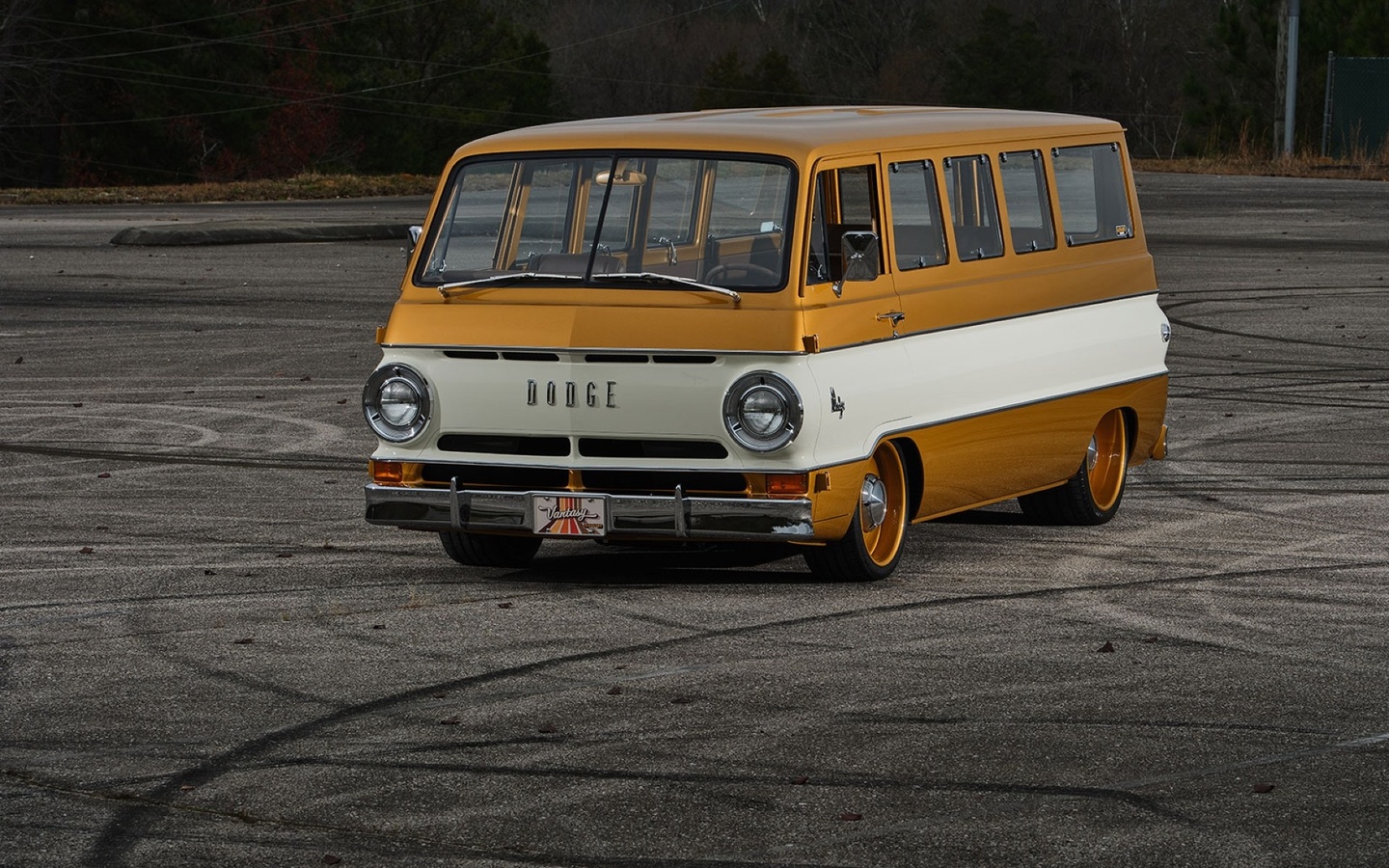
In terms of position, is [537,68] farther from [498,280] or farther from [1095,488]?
[498,280]

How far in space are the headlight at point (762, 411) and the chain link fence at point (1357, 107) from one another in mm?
44570

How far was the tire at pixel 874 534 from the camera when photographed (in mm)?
9812

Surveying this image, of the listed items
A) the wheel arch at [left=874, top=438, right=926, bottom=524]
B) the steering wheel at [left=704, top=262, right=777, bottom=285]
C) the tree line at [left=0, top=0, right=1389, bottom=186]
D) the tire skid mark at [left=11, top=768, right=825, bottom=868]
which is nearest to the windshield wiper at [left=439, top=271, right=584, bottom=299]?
the steering wheel at [left=704, top=262, right=777, bottom=285]

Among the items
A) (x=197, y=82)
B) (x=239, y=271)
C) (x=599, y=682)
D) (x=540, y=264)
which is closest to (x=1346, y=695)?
(x=599, y=682)

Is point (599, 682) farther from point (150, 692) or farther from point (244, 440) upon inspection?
point (244, 440)

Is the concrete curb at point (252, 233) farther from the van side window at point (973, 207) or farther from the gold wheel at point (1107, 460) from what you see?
the van side window at point (973, 207)

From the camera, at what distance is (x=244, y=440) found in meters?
14.7

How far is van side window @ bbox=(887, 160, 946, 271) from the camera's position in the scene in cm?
1030

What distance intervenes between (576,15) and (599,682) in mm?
115353

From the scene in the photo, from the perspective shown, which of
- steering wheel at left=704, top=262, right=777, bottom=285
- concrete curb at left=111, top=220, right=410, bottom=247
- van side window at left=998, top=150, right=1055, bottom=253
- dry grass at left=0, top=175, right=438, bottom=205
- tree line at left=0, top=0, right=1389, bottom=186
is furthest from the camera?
tree line at left=0, top=0, right=1389, bottom=186

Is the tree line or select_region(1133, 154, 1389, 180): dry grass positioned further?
the tree line

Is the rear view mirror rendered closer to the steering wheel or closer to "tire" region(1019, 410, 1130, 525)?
the steering wheel

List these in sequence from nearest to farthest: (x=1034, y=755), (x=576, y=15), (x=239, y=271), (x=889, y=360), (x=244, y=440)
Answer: (x=1034, y=755) < (x=889, y=360) < (x=244, y=440) < (x=239, y=271) < (x=576, y=15)

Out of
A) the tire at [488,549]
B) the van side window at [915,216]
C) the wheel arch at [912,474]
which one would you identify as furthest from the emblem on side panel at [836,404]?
the tire at [488,549]
